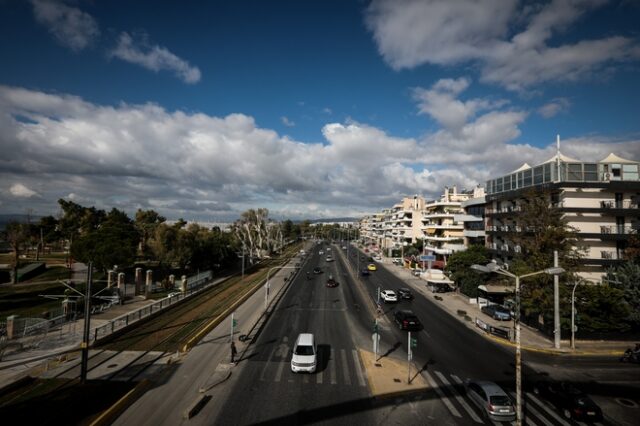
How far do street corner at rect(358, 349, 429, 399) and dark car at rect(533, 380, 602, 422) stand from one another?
6.71 m

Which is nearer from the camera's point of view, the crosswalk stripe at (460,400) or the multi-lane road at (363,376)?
the multi-lane road at (363,376)

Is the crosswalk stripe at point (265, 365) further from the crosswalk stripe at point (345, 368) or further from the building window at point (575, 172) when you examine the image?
the building window at point (575, 172)

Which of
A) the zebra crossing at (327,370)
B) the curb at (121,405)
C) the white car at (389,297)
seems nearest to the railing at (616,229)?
the white car at (389,297)

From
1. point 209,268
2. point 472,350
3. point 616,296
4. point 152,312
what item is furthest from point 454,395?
point 209,268

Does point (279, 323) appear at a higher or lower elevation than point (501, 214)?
lower

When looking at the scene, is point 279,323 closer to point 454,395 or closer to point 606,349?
point 454,395

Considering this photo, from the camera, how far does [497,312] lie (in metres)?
38.0

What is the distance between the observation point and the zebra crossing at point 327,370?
69.4 feet

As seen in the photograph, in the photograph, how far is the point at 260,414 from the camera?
55.5ft

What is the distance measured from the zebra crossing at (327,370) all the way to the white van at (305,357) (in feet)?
1.59

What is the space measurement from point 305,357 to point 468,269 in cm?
3828

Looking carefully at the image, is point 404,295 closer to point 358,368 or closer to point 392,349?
point 392,349

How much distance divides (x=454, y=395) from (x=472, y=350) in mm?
9631

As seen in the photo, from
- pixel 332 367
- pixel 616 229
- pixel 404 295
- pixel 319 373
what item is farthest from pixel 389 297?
pixel 616 229
